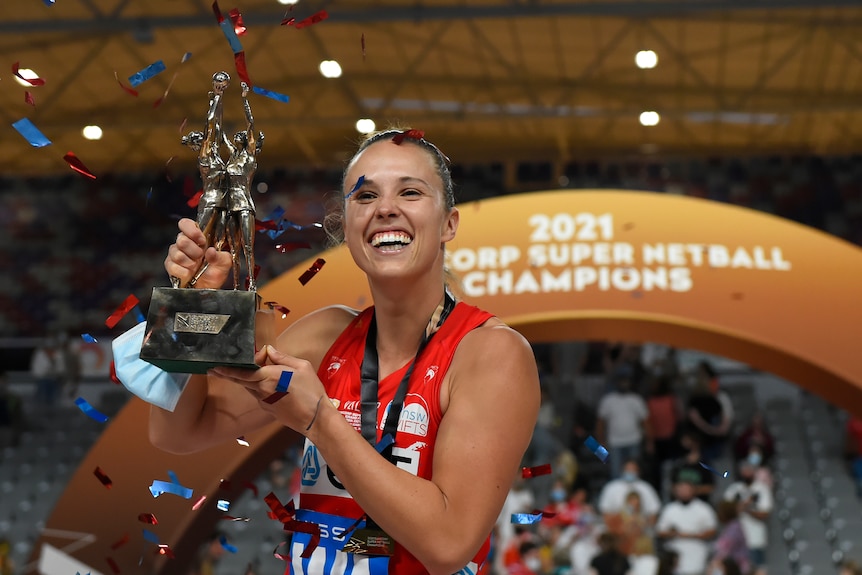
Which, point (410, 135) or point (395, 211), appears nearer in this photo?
point (395, 211)

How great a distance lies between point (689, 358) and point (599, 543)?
6476mm

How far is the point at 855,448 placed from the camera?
43.0 feet

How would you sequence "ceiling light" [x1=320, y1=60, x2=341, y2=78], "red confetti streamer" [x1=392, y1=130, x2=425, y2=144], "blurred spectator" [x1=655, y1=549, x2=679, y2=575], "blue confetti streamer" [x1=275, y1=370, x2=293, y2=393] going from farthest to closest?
"ceiling light" [x1=320, y1=60, x2=341, y2=78], "blurred spectator" [x1=655, y1=549, x2=679, y2=575], "red confetti streamer" [x1=392, y1=130, x2=425, y2=144], "blue confetti streamer" [x1=275, y1=370, x2=293, y2=393]

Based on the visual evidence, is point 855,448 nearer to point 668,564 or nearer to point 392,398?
point 668,564

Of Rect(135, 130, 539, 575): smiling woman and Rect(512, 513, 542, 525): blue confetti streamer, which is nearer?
Rect(135, 130, 539, 575): smiling woman

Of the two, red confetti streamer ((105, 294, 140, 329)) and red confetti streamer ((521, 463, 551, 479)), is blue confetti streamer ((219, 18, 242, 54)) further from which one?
red confetti streamer ((521, 463, 551, 479))

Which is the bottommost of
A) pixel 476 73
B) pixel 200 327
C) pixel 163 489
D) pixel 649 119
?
pixel 163 489

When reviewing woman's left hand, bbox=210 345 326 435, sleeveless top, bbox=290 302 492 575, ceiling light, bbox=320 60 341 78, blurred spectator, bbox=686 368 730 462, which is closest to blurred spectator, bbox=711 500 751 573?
blurred spectator, bbox=686 368 730 462

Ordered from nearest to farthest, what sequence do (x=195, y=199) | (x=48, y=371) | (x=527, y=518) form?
(x=195, y=199) → (x=527, y=518) → (x=48, y=371)

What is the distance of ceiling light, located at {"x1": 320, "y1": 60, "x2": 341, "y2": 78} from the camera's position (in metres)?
14.4

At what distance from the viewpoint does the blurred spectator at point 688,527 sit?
31.2 ft

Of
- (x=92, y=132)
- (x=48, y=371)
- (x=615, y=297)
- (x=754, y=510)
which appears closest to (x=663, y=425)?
(x=754, y=510)

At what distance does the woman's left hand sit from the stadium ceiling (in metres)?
9.62

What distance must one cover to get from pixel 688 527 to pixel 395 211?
8209 millimetres
